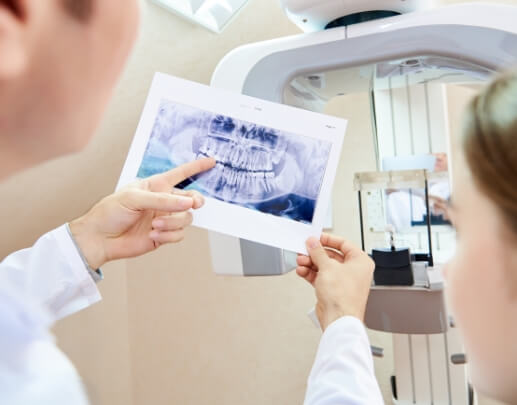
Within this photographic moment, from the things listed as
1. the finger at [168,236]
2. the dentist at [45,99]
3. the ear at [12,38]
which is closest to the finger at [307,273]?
the finger at [168,236]

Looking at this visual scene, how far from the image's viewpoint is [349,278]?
772mm

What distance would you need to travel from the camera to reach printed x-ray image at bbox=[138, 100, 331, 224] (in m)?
0.83

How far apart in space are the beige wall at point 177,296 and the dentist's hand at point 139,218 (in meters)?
0.64

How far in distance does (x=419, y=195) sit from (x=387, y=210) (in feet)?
0.28

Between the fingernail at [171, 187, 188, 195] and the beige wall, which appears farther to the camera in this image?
the beige wall

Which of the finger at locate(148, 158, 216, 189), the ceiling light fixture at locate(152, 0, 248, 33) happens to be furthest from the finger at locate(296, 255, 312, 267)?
the ceiling light fixture at locate(152, 0, 248, 33)

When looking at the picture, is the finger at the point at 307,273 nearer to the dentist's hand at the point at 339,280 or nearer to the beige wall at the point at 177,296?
the dentist's hand at the point at 339,280

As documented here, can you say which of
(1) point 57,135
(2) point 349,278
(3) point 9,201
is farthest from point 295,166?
(3) point 9,201

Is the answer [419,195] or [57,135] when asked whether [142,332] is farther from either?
[57,135]

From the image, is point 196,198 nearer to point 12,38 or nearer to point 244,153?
point 244,153

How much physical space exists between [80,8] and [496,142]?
0.37 meters

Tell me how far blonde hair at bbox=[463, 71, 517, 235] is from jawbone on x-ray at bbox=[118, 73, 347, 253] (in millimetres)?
377

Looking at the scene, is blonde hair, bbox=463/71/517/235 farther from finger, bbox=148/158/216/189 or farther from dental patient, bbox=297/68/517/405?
finger, bbox=148/158/216/189

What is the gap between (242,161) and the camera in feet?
2.76
